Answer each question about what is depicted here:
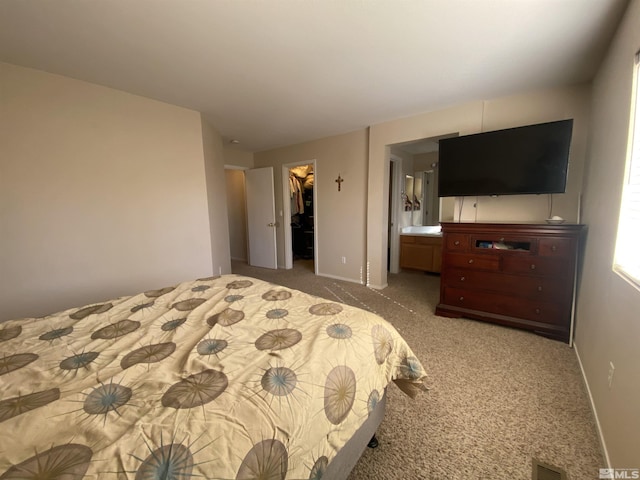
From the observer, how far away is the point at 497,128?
2586 millimetres

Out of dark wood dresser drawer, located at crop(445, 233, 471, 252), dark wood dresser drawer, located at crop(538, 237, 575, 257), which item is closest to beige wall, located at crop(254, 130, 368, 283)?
dark wood dresser drawer, located at crop(445, 233, 471, 252)

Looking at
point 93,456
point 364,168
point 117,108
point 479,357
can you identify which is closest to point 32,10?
point 117,108

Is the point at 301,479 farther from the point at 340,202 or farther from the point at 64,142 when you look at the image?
the point at 340,202

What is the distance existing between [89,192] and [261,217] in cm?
276

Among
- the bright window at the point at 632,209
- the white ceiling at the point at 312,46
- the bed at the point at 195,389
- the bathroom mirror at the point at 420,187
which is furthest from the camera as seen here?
the bathroom mirror at the point at 420,187

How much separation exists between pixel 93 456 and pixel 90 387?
0.33m

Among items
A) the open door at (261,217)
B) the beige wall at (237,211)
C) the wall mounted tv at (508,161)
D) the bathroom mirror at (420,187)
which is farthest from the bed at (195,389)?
the beige wall at (237,211)

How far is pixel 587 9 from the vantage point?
1.43 metres

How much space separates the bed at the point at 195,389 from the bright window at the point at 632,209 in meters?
1.14

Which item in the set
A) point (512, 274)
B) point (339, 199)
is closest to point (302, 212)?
point (339, 199)

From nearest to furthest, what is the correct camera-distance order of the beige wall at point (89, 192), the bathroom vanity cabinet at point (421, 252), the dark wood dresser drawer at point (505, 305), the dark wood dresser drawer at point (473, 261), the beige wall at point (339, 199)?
the beige wall at point (89, 192) < the dark wood dresser drawer at point (505, 305) < the dark wood dresser drawer at point (473, 261) < the beige wall at point (339, 199) < the bathroom vanity cabinet at point (421, 252)

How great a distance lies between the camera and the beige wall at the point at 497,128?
2.28 metres

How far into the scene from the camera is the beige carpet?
1.18 meters

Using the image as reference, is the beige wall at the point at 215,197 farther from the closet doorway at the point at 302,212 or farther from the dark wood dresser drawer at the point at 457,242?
the dark wood dresser drawer at the point at 457,242
